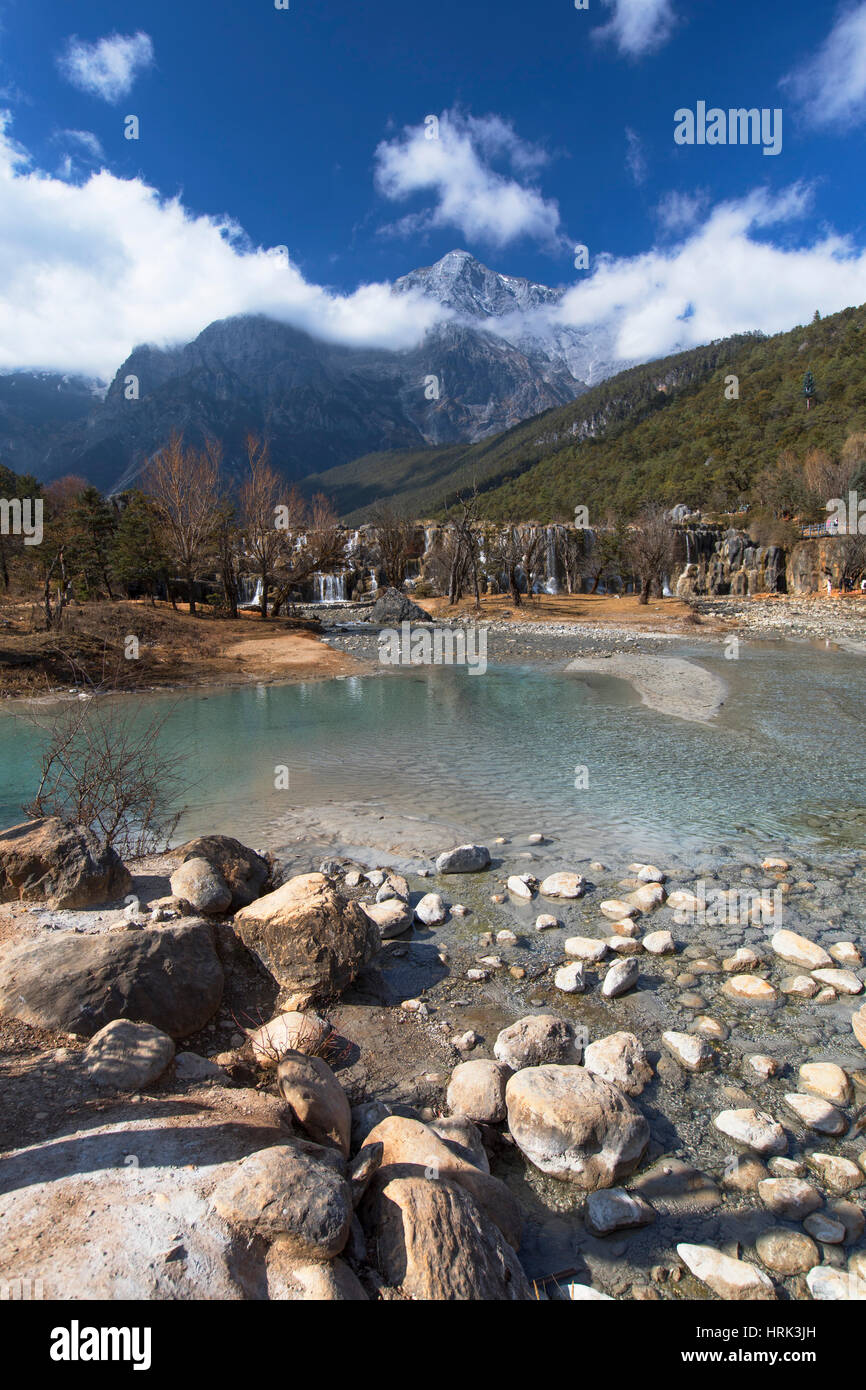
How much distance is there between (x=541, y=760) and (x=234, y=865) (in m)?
Answer: 7.68

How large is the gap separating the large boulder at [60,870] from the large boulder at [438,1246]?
14.5ft

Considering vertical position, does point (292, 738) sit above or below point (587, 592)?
below

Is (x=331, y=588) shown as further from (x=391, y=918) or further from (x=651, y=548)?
(x=391, y=918)

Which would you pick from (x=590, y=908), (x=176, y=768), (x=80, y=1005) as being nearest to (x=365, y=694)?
(x=176, y=768)

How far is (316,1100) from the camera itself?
3582mm

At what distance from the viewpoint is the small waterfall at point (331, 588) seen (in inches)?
2753

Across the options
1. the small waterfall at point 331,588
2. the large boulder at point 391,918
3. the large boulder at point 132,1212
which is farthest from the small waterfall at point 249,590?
the large boulder at point 132,1212

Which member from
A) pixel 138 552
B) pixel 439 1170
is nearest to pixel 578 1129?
pixel 439 1170

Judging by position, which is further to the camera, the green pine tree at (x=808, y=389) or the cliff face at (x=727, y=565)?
the green pine tree at (x=808, y=389)

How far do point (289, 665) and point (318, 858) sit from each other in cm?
2131

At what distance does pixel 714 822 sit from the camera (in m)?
9.65

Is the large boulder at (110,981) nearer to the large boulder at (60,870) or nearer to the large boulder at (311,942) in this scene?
the large boulder at (311,942)
